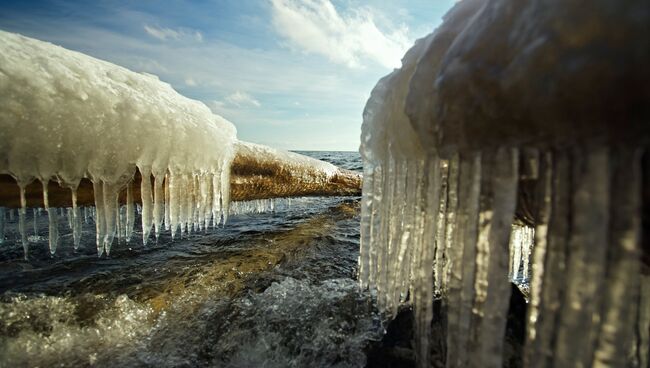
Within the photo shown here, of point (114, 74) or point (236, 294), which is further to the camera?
point (236, 294)

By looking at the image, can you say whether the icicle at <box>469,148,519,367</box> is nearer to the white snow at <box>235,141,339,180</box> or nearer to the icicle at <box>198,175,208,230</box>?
the icicle at <box>198,175,208,230</box>

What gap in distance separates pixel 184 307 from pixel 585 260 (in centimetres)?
285

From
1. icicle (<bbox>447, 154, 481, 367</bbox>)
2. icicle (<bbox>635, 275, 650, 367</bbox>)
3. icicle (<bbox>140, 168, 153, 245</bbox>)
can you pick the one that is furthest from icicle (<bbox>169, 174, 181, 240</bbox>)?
icicle (<bbox>635, 275, 650, 367</bbox>)

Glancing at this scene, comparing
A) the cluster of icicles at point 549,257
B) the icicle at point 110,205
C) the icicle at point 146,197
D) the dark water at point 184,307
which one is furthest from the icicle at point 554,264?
the icicle at point 110,205

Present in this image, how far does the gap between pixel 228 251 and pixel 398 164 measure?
10.7 feet

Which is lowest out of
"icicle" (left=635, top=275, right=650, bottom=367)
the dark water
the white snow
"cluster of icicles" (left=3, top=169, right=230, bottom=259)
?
the dark water

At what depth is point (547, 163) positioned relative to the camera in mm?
822

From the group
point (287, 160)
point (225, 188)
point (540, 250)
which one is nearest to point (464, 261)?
point (540, 250)

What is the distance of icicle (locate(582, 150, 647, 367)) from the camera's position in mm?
Result: 663

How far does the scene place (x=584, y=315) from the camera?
751 mm

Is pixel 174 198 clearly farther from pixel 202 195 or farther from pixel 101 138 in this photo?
pixel 101 138

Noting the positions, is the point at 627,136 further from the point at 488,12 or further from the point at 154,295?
the point at 154,295

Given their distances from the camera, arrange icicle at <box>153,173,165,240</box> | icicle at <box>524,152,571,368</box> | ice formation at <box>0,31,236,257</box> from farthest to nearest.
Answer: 1. icicle at <box>153,173,165,240</box>
2. ice formation at <box>0,31,236,257</box>
3. icicle at <box>524,152,571,368</box>

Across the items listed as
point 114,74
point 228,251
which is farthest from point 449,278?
point 228,251
